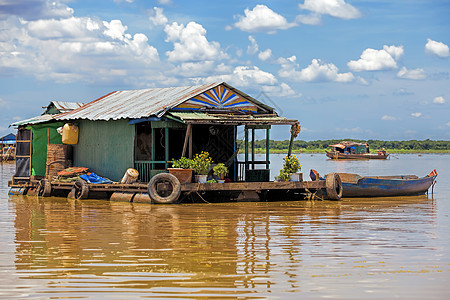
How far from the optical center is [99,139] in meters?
22.0

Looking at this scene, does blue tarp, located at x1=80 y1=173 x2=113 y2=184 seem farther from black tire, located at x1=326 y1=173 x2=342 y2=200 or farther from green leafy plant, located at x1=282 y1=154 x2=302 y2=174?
black tire, located at x1=326 y1=173 x2=342 y2=200

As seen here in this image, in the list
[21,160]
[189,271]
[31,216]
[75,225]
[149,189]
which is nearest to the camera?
[189,271]

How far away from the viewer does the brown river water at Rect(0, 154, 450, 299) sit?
7605mm

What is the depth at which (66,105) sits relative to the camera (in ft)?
86.6

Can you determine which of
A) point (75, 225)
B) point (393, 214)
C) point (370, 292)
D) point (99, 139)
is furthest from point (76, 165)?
point (370, 292)

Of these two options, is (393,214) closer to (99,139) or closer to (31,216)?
(31,216)

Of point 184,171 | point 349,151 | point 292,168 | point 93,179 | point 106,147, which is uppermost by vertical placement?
point 349,151

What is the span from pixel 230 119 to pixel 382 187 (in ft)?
21.4

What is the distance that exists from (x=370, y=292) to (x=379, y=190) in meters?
15.5

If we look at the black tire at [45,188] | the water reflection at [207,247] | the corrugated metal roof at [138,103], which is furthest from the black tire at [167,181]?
the black tire at [45,188]

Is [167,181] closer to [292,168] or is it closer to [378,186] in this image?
[292,168]

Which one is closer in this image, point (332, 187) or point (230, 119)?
point (230, 119)

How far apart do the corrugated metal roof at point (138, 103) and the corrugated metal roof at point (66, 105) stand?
6.25ft

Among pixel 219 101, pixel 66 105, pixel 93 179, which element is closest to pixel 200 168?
pixel 219 101
